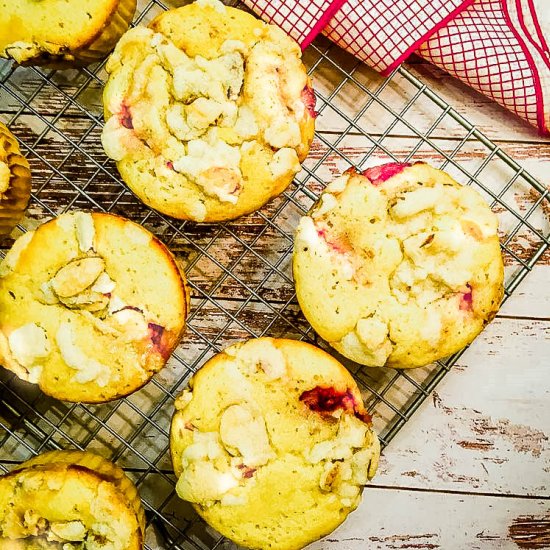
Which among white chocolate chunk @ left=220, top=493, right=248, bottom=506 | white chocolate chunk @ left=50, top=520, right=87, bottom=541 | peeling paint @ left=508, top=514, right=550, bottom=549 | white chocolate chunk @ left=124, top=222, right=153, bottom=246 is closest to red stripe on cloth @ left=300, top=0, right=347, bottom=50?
white chocolate chunk @ left=124, top=222, right=153, bottom=246

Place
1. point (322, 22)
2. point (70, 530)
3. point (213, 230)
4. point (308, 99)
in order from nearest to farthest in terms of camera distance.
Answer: point (70, 530)
point (308, 99)
point (322, 22)
point (213, 230)

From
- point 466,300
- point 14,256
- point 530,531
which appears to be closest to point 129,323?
point 14,256

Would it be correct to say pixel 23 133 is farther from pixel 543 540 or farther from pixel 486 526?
pixel 543 540

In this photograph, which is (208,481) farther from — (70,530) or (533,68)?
(533,68)

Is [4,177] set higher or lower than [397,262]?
lower

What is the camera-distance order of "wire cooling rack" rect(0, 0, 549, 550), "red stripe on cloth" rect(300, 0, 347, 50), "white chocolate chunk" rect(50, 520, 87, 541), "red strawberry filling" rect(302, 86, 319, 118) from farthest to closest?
"wire cooling rack" rect(0, 0, 549, 550) → "red stripe on cloth" rect(300, 0, 347, 50) → "red strawberry filling" rect(302, 86, 319, 118) → "white chocolate chunk" rect(50, 520, 87, 541)

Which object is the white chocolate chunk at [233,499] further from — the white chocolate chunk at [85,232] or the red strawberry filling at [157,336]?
the white chocolate chunk at [85,232]

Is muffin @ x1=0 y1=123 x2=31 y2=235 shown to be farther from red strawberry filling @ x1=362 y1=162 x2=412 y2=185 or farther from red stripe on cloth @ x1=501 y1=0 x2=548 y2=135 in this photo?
red stripe on cloth @ x1=501 y1=0 x2=548 y2=135

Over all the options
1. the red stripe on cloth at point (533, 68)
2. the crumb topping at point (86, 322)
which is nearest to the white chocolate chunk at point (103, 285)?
the crumb topping at point (86, 322)
